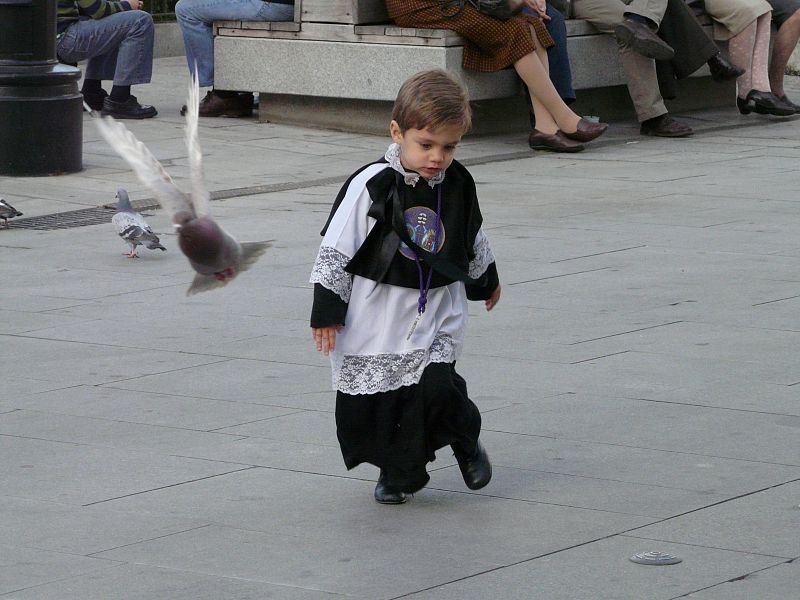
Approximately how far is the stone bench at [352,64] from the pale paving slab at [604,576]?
7.99m

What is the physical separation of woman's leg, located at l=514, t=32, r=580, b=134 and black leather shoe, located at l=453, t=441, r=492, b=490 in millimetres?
7238

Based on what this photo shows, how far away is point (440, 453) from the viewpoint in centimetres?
505

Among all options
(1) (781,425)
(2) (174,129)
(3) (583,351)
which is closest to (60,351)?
(3) (583,351)

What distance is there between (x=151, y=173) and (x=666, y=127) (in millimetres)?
8901

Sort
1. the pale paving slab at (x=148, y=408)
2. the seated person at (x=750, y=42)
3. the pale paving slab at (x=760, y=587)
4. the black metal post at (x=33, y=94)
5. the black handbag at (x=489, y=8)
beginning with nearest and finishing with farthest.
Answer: the pale paving slab at (x=760, y=587) < the pale paving slab at (x=148, y=408) < the black metal post at (x=33, y=94) < the black handbag at (x=489, y=8) < the seated person at (x=750, y=42)

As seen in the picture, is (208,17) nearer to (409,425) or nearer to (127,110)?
(127,110)

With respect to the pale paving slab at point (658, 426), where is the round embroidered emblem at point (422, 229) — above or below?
above

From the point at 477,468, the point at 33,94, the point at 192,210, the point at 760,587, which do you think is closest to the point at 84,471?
the point at 192,210

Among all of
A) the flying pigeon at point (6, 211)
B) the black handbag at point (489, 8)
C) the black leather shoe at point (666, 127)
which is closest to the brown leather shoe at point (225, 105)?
the black handbag at point (489, 8)

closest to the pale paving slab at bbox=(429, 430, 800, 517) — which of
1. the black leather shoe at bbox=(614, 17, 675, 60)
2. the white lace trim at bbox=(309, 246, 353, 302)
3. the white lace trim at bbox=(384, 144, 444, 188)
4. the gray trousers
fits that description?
the white lace trim at bbox=(309, 246, 353, 302)

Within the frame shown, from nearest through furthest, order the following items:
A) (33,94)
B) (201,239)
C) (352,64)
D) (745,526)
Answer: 1. (745,526)
2. (201,239)
3. (33,94)
4. (352,64)

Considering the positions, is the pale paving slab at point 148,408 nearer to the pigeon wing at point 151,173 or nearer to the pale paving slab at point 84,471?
the pale paving slab at point 84,471

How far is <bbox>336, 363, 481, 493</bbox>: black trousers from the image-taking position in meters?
4.42

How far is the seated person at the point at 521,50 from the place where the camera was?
11.4 meters
